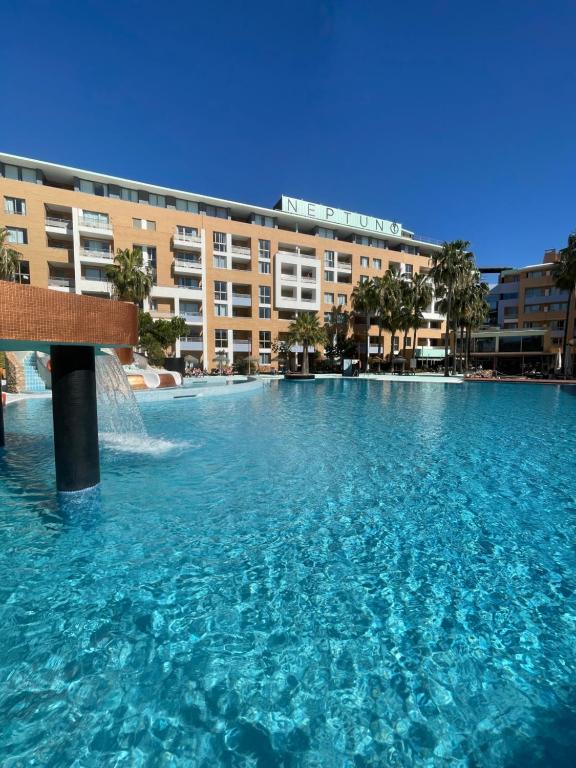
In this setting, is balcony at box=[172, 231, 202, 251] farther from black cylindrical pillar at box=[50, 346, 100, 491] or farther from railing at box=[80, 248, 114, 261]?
black cylindrical pillar at box=[50, 346, 100, 491]

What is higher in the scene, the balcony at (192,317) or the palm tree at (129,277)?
the palm tree at (129,277)

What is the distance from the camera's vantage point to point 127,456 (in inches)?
372

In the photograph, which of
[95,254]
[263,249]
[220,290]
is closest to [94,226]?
[95,254]

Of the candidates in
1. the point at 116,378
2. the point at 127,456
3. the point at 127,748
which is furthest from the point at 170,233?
the point at 127,748

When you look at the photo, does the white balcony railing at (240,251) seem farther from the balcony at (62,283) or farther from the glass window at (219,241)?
the balcony at (62,283)

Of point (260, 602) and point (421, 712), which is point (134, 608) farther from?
point (421, 712)

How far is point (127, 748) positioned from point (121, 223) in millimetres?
49334

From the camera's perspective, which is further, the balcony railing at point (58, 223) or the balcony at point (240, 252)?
the balcony at point (240, 252)

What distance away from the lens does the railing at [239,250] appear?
51438 millimetres

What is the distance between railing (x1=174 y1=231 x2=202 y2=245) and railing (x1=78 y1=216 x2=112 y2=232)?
7.35 metres

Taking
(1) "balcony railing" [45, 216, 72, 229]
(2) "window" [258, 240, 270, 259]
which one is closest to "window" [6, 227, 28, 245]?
(1) "balcony railing" [45, 216, 72, 229]

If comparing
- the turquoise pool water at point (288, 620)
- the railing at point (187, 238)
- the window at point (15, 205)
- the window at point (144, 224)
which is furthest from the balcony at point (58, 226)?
the turquoise pool water at point (288, 620)

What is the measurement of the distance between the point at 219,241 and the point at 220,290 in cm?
614

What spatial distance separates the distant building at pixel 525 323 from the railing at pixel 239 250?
118 feet
